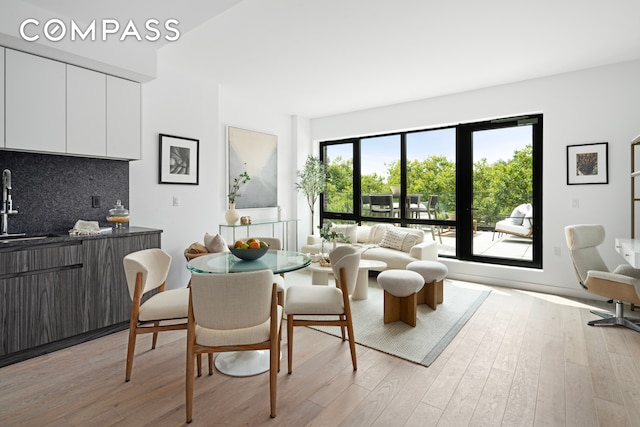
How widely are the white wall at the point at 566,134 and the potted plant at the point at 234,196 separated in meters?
3.16

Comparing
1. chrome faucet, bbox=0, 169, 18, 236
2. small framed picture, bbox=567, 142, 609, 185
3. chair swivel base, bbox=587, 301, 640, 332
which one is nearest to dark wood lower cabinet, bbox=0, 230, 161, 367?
chrome faucet, bbox=0, 169, 18, 236

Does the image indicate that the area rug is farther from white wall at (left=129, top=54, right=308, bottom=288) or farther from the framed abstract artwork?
the framed abstract artwork

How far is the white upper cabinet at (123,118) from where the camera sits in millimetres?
3303

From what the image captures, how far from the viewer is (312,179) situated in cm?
625

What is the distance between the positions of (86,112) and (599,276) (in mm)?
5061

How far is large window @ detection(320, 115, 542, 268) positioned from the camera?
4.75 m

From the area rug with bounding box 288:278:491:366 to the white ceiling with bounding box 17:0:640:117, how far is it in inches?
110

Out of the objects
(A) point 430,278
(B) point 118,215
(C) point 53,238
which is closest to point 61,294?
(C) point 53,238

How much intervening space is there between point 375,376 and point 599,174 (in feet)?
12.4

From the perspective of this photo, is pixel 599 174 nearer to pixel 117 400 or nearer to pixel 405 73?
pixel 405 73

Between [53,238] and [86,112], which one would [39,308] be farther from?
[86,112]

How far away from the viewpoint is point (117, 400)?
2109mm

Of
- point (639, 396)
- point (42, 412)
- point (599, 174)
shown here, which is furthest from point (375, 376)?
point (599, 174)

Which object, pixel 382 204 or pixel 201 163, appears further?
pixel 382 204
